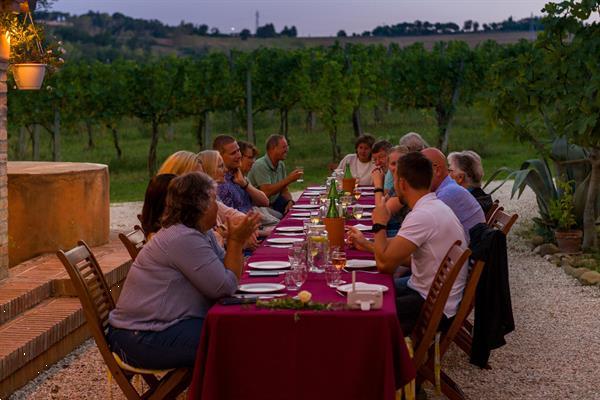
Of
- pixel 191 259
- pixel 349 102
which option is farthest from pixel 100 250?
pixel 349 102

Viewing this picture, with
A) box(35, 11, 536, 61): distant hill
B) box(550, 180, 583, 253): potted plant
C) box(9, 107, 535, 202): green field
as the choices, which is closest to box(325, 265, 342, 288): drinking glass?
box(550, 180, 583, 253): potted plant

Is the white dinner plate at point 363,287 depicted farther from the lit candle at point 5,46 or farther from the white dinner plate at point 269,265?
the lit candle at point 5,46

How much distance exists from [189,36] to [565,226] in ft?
213

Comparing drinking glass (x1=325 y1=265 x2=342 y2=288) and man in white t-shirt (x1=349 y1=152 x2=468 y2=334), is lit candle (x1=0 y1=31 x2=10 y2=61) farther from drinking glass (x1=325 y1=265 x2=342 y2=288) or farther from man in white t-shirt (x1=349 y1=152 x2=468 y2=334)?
drinking glass (x1=325 y1=265 x2=342 y2=288)

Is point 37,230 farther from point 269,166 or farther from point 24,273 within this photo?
point 269,166

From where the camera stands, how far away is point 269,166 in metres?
8.07

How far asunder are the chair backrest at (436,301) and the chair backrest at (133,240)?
52.9 inches

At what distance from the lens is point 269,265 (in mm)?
4234

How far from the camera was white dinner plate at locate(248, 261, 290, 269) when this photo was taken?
4184 mm

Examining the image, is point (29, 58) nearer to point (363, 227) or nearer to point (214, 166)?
point (214, 166)

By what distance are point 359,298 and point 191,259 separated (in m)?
0.64

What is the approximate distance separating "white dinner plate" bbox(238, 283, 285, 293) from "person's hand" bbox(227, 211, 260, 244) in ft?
0.61

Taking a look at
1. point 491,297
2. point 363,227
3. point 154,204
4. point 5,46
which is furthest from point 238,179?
point 491,297

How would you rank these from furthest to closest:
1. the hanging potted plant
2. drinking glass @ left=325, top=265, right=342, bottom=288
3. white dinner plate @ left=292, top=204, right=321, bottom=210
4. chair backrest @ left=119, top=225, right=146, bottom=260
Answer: white dinner plate @ left=292, top=204, right=321, bottom=210
the hanging potted plant
chair backrest @ left=119, top=225, right=146, bottom=260
drinking glass @ left=325, top=265, right=342, bottom=288
